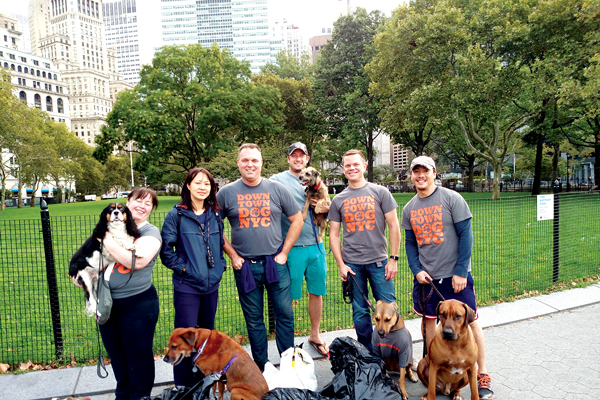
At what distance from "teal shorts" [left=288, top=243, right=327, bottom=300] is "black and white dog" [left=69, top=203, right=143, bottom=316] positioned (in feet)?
5.91

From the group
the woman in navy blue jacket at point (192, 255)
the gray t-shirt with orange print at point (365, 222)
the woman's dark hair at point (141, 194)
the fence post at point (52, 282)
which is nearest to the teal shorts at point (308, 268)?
the gray t-shirt with orange print at point (365, 222)

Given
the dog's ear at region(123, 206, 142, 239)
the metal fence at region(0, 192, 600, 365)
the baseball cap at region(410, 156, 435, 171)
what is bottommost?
the metal fence at region(0, 192, 600, 365)

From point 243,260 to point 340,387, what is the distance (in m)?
1.44

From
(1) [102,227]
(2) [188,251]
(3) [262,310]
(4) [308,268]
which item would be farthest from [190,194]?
(4) [308,268]

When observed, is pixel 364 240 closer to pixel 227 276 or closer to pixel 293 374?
pixel 293 374

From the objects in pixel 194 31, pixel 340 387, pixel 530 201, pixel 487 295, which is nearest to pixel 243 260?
pixel 340 387

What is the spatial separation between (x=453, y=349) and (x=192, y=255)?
94.6 inches

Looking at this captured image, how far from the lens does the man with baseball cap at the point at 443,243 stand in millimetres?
3451

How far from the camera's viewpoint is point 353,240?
386 centimetres

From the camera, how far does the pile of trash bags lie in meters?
2.70

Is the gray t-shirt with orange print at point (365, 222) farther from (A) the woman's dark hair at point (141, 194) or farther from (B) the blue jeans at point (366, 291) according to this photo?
(A) the woman's dark hair at point (141, 194)

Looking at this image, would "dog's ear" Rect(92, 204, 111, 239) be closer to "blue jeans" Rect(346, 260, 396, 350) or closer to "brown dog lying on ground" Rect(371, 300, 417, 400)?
"blue jeans" Rect(346, 260, 396, 350)

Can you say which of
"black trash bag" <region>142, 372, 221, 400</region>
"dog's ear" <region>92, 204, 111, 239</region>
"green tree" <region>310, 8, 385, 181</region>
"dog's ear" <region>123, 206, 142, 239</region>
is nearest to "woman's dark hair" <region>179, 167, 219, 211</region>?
"dog's ear" <region>123, 206, 142, 239</region>

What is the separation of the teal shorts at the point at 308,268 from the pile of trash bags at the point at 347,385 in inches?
37.5
